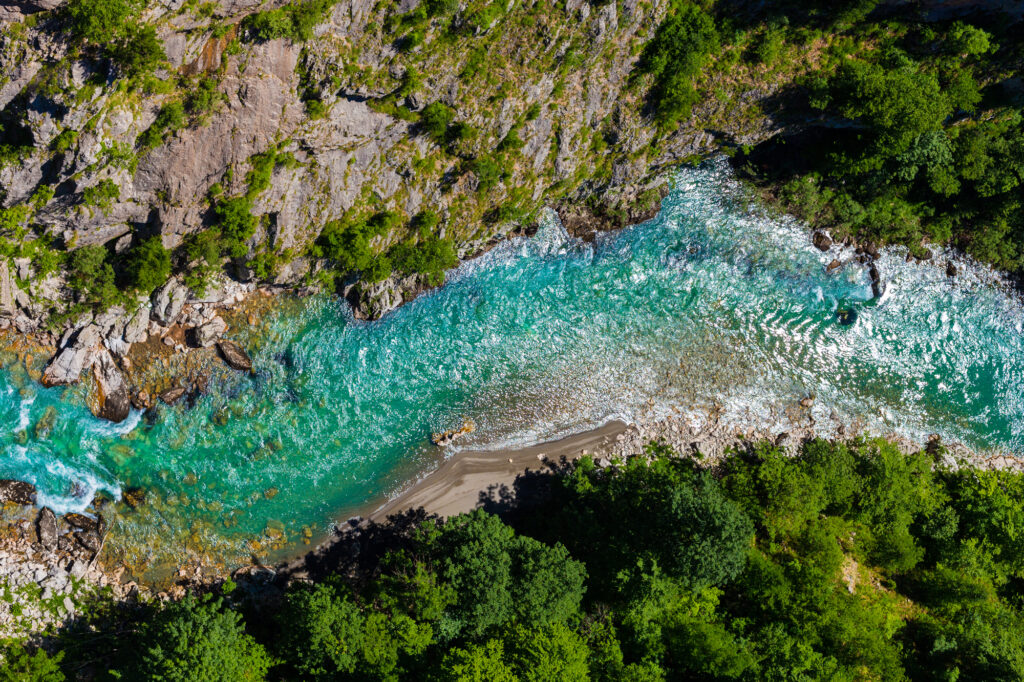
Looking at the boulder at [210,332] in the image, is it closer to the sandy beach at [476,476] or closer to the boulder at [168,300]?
the boulder at [168,300]

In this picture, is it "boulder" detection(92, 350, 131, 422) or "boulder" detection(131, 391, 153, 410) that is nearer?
"boulder" detection(92, 350, 131, 422)

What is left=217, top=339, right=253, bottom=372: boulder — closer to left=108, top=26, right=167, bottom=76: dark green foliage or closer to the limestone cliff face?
the limestone cliff face

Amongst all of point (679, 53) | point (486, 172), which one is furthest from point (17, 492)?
point (679, 53)

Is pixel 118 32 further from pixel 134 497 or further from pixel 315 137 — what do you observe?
pixel 134 497

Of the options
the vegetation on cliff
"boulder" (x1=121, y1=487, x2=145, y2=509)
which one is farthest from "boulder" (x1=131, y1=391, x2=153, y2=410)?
the vegetation on cliff

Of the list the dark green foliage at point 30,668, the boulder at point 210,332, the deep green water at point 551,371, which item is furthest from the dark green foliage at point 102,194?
the dark green foliage at point 30,668
